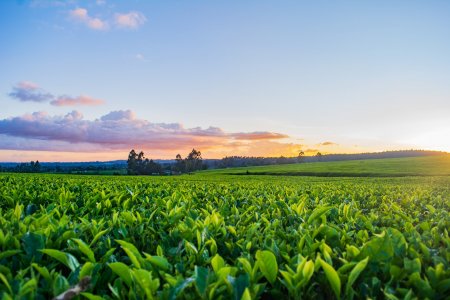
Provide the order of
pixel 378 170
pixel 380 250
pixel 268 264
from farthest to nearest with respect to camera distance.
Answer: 1. pixel 378 170
2. pixel 380 250
3. pixel 268 264

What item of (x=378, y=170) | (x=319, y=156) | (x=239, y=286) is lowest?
(x=378, y=170)

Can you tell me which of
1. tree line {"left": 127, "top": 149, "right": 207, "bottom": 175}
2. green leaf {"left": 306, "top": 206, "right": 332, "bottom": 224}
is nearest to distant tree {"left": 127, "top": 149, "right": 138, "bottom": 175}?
tree line {"left": 127, "top": 149, "right": 207, "bottom": 175}

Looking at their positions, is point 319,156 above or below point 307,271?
above

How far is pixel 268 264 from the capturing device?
212 cm

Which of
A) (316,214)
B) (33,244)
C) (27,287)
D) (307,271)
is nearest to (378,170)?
(316,214)

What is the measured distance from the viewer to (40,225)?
128 inches

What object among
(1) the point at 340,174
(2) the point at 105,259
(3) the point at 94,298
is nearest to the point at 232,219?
(2) the point at 105,259

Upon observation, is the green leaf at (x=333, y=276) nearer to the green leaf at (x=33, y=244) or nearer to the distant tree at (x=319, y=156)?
the green leaf at (x=33, y=244)

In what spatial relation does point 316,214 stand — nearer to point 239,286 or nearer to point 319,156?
point 239,286

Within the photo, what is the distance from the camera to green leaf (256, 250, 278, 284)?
209 cm

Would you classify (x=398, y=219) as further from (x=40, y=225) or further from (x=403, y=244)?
(x=40, y=225)

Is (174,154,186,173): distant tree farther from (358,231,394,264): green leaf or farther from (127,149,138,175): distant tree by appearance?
(358,231,394,264): green leaf

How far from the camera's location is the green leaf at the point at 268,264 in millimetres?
2094

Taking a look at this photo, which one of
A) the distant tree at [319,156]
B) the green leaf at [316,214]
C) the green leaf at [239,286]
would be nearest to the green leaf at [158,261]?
the green leaf at [239,286]
